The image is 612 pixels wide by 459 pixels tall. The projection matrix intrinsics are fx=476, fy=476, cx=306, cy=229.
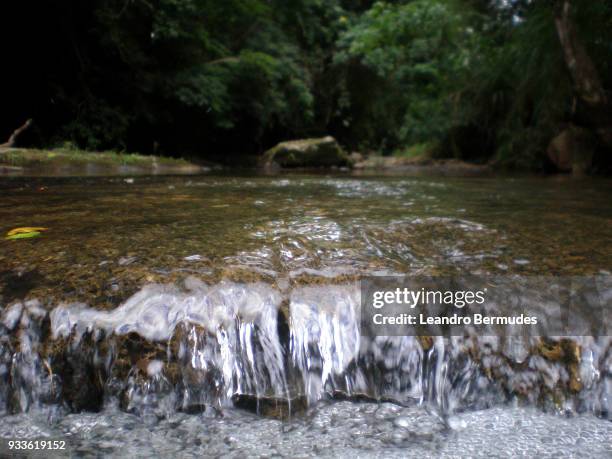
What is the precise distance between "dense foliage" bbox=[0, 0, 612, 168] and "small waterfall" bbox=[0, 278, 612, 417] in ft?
19.9

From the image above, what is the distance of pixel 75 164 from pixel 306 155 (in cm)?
579

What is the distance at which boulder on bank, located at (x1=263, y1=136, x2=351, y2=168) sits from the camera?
1145 cm

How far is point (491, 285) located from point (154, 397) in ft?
3.80

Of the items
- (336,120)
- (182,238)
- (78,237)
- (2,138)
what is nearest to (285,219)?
(182,238)

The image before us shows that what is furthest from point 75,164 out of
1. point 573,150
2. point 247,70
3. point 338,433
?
point 573,150

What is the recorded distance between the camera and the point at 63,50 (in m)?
9.38

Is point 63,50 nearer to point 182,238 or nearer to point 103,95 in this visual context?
point 103,95

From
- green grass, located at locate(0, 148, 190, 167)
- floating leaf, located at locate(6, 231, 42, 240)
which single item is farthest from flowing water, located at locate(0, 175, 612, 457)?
green grass, located at locate(0, 148, 190, 167)

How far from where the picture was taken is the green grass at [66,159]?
5984 mm

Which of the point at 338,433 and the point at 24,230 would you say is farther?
the point at 24,230

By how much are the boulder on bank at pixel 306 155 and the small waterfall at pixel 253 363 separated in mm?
10091

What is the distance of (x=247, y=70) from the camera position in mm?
11414

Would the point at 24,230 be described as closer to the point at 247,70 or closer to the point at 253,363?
the point at 253,363

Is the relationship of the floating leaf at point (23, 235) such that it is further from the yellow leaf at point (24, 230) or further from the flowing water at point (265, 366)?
the flowing water at point (265, 366)
